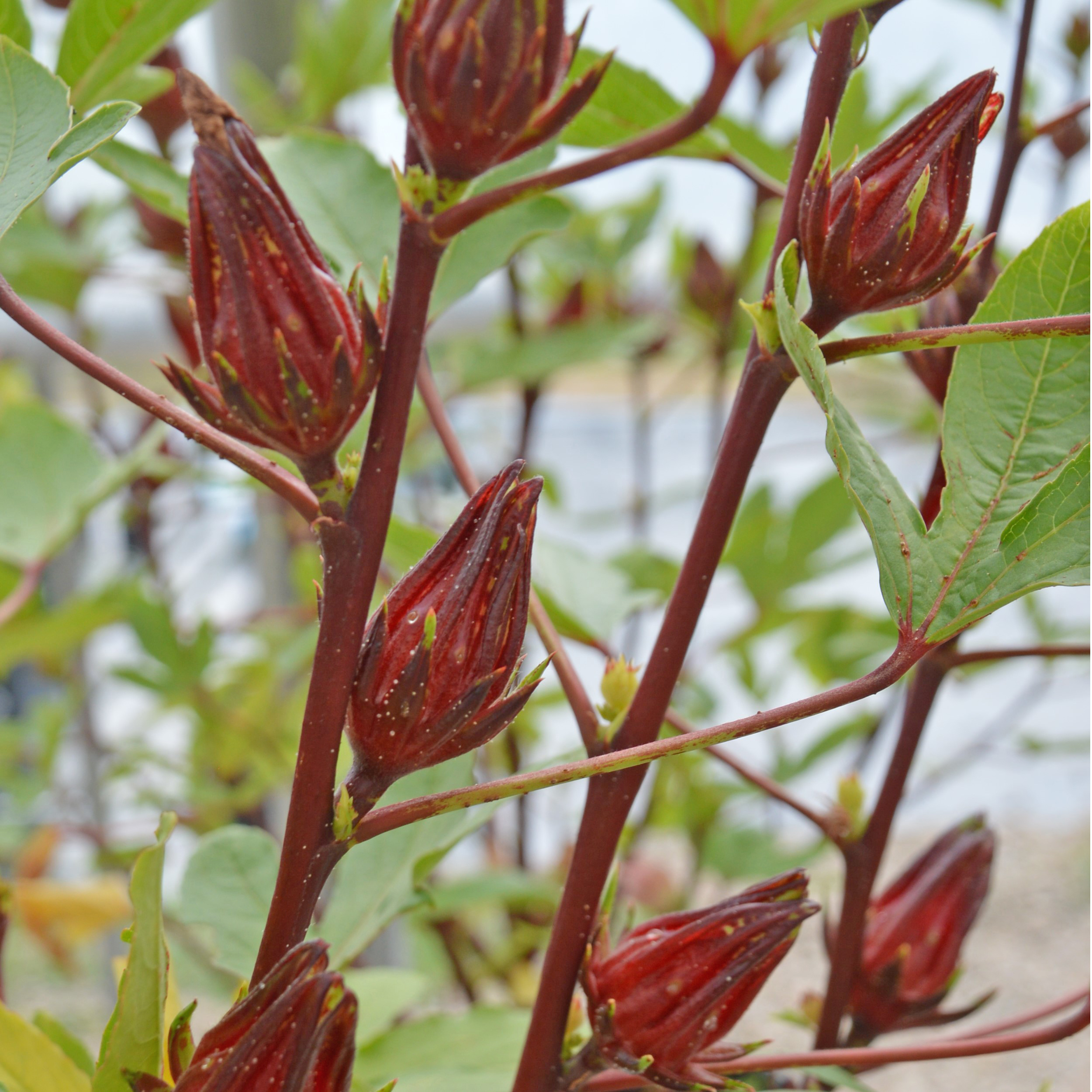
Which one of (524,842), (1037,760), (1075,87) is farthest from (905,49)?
(524,842)

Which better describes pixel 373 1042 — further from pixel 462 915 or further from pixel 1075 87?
pixel 1075 87

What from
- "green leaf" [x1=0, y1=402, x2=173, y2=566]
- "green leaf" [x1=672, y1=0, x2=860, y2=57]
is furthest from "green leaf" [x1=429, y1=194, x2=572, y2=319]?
"green leaf" [x1=0, y1=402, x2=173, y2=566]

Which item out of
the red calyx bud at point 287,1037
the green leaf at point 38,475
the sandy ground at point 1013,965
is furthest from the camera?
the sandy ground at point 1013,965

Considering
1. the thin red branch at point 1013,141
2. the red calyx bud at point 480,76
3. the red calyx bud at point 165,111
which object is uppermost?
the red calyx bud at point 165,111

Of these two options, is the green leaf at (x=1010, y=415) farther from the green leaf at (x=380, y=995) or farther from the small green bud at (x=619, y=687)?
the green leaf at (x=380, y=995)

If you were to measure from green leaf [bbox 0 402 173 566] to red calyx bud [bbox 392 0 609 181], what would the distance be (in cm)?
31

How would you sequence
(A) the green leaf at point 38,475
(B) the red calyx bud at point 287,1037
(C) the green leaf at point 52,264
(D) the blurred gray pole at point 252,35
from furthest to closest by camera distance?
(D) the blurred gray pole at point 252,35, (C) the green leaf at point 52,264, (A) the green leaf at point 38,475, (B) the red calyx bud at point 287,1037

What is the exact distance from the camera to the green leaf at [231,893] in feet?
0.79

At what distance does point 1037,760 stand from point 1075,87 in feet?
1.51

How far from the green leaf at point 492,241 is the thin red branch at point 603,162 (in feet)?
0.33

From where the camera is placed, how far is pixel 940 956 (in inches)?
10.3

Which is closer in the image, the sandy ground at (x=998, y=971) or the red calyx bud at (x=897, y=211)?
the red calyx bud at (x=897, y=211)

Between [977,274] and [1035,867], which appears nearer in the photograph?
[977,274]

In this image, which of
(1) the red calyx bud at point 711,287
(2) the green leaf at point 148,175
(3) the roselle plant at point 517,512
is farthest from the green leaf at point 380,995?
(1) the red calyx bud at point 711,287
